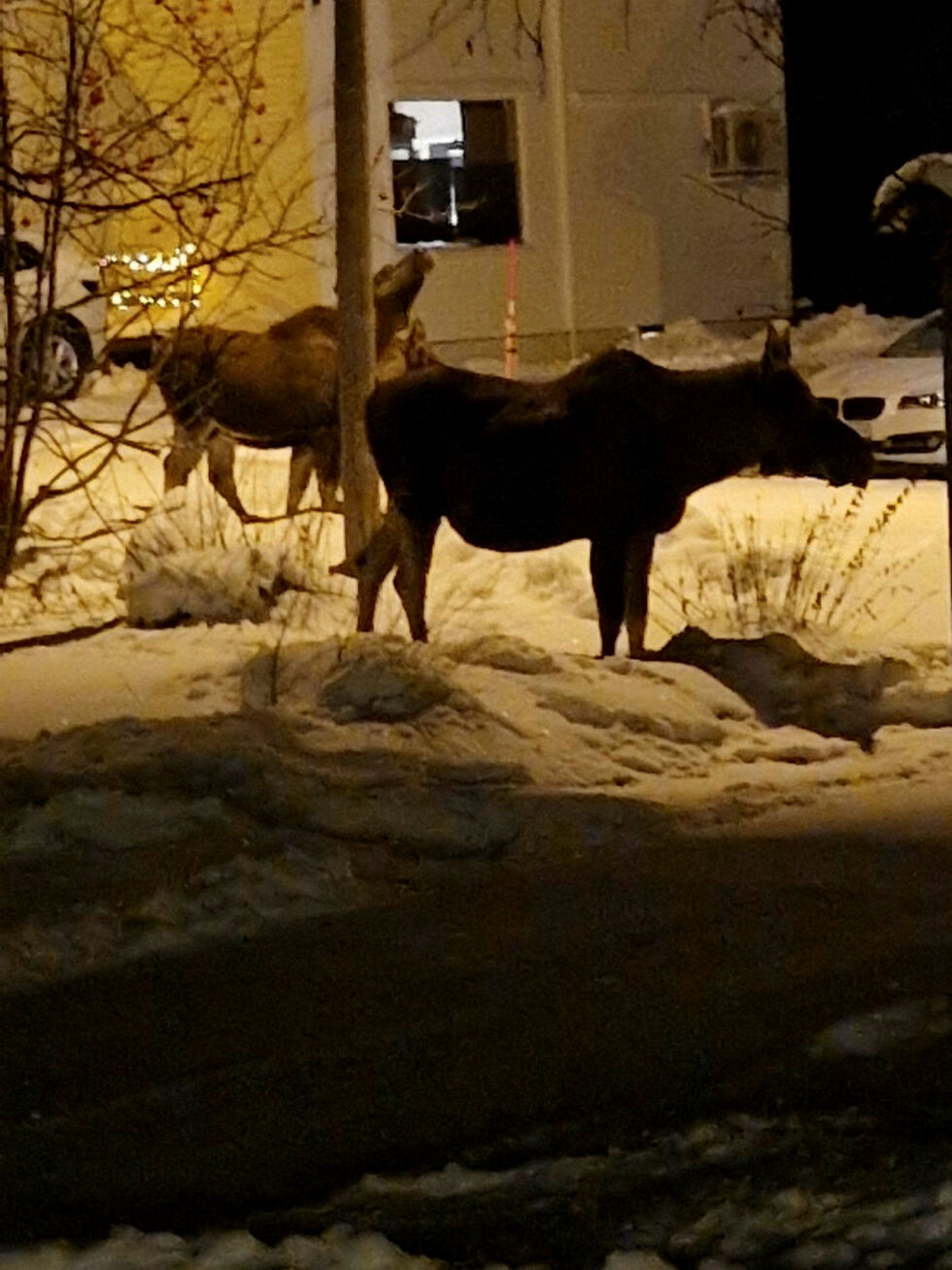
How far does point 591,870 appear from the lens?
736 cm

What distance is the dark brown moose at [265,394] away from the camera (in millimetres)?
14578

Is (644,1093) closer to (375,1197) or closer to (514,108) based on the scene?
(375,1197)

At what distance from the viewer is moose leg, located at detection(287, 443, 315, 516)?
48.5ft

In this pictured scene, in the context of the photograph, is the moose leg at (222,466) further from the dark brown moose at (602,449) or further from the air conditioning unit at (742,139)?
the air conditioning unit at (742,139)

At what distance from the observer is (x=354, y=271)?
1255 cm

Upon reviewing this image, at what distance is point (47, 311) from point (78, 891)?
5890 millimetres

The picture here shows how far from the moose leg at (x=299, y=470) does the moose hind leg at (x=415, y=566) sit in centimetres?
375

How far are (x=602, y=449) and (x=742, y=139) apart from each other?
60.1ft

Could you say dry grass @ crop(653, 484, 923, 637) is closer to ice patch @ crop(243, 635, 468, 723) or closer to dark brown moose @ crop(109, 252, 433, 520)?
ice patch @ crop(243, 635, 468, 723)

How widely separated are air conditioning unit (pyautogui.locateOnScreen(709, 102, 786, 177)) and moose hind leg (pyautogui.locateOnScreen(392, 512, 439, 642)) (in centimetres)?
1769

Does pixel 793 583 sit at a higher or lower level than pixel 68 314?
lower

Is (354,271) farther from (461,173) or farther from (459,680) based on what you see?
(461,173)

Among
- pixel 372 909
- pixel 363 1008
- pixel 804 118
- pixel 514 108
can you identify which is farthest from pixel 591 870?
pixel 804 118

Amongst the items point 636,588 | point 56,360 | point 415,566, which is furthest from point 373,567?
point 56,360
